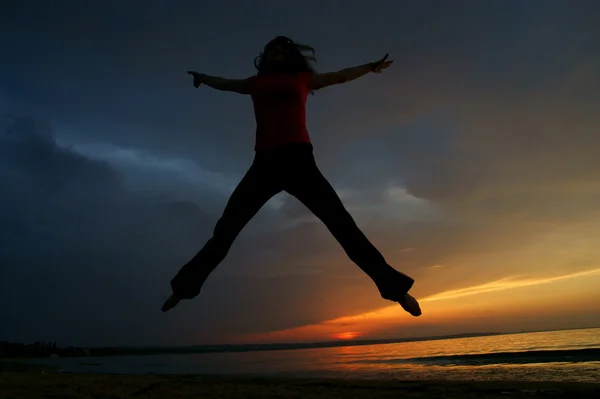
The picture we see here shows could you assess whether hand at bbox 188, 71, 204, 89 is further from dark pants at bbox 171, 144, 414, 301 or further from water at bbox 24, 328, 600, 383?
water at bbox 24, 328, 600, 383

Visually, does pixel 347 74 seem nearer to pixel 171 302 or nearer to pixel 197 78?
pixel 197 78

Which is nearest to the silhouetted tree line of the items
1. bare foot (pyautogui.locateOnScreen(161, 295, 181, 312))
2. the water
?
the water

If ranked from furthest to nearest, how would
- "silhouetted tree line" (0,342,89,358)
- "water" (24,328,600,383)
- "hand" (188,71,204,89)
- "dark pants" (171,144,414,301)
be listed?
1. "silhouetted tree line" (0,342,89,358)
2. "water" (24,328,600,383)
3. "hand" (188,71,204,89)
4. "dark pants" (171,144,414,301)

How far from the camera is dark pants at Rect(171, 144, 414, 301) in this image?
13.4ft

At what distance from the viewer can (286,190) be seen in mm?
4203

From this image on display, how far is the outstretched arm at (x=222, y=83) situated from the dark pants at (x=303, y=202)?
856mm

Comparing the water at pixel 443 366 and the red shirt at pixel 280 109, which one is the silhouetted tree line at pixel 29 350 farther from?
the red shirt at pixel 280 109

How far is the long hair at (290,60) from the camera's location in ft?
14.7

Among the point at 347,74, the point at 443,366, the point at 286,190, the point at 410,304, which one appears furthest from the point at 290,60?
the point at 443,366

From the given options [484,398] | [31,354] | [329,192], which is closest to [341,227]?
[329,192]

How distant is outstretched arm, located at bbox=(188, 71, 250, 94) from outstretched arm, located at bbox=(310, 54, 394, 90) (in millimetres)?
715

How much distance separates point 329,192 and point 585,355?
17713 millimetres

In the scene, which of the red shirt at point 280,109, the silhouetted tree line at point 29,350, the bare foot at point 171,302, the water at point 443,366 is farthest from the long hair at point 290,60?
the silhouetted tree line at point 29,350

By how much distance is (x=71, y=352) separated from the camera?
A: 2295 inches
